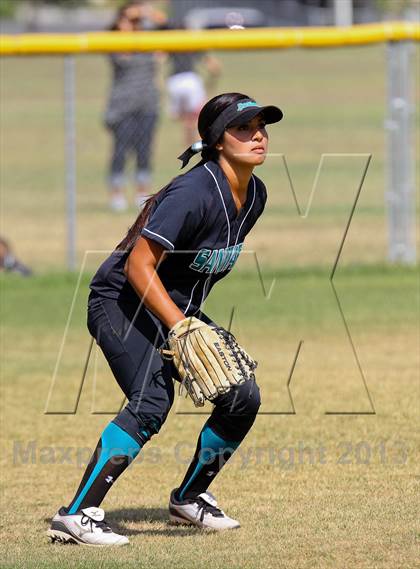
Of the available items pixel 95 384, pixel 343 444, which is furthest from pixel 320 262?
pixel 343 444

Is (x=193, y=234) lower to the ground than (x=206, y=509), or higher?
higher

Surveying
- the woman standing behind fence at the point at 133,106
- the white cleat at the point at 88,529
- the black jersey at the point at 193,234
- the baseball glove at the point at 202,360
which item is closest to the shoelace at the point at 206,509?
the white cleat at the point at 88,529

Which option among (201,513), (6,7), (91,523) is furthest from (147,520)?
(6,7)

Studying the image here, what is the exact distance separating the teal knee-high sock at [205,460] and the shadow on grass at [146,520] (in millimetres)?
139

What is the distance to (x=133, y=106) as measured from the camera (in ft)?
44.3

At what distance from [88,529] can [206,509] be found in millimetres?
565

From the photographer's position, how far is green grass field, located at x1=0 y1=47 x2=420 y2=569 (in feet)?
16.3

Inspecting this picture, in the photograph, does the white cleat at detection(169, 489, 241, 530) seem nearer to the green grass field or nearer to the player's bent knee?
the green grass field

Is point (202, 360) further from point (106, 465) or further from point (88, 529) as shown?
point (88, 529)

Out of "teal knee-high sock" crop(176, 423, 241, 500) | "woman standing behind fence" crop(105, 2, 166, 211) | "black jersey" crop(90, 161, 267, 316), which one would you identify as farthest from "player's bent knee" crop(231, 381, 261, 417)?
"woman standing behind fence" crop(105, 2, 166, 211)

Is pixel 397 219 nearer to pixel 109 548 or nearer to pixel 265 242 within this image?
pixel 265 242

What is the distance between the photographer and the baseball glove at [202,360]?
483 centimetres

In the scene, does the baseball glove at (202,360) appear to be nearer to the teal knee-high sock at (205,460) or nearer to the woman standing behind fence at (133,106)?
the teal knee-high sock at (205,460)

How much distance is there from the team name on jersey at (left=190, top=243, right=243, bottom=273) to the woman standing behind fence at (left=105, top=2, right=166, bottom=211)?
26.4ft
